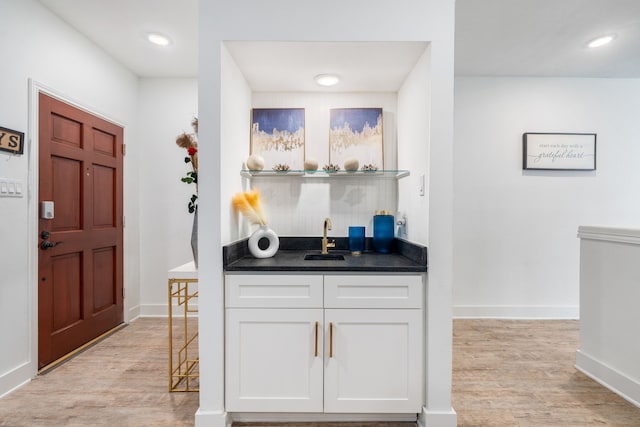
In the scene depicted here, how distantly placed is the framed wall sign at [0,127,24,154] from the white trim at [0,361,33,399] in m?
1.42

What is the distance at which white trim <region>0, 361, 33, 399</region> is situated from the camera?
2.16 meters

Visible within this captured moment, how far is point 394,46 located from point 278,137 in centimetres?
102

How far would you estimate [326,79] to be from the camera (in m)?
2.31

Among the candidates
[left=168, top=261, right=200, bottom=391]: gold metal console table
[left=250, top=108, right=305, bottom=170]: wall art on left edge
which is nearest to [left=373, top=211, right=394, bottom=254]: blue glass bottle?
[left=250, top=108, right=305, bottom=170]: wall art on left edge

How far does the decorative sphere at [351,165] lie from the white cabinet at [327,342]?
0.79 meters

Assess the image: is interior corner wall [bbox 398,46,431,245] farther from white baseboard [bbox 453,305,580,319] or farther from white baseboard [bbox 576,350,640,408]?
white baseboard [bbox 453,305,580,319]

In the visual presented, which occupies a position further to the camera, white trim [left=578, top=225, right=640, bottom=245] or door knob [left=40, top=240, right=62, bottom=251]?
door knob [left=40, top=240, right=62, bottom=251]

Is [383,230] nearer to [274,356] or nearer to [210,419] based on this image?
[274,356]

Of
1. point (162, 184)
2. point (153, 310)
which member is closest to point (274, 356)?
point (153, 310)

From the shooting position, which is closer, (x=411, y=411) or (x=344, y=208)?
(x=411, y=411)

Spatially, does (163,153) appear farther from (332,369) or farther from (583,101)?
(583,101)

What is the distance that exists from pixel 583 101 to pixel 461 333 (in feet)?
9.08

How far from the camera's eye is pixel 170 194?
3.64 meters

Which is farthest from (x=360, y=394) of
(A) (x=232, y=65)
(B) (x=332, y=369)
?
(A) (x=232, y=65)
